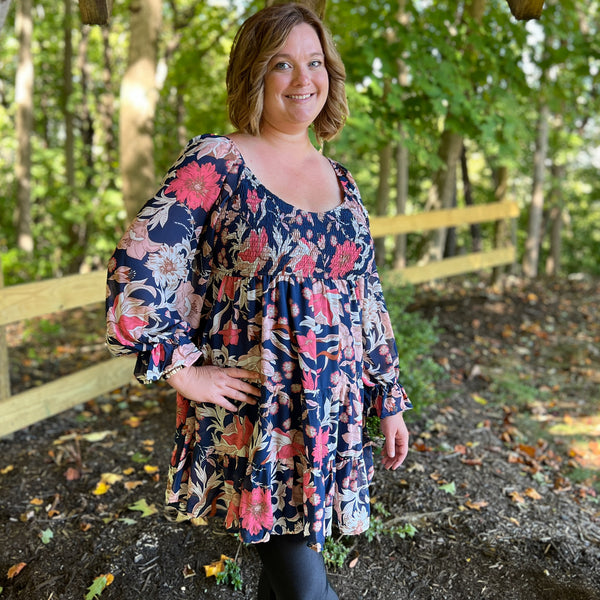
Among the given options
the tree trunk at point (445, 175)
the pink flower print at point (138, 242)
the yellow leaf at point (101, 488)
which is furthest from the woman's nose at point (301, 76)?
the tree trunk at point (445, 175)

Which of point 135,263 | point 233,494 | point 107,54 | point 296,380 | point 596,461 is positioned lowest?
point 596,461

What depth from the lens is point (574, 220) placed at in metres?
16.4

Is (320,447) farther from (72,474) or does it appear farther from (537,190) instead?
(537,190)

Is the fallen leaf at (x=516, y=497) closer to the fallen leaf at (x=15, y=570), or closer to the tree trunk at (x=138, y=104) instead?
the fallen leaf at (x=15, y=570)

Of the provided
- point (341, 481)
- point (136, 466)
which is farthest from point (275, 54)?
point (136, 466)

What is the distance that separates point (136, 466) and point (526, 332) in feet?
13.9

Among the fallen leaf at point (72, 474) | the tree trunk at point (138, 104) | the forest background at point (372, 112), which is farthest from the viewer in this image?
the tree trunk at point (138, 104)

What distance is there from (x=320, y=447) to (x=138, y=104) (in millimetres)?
4093

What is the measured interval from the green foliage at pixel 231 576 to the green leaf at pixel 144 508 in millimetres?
532

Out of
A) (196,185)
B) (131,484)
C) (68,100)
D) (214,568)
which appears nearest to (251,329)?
(196,185)

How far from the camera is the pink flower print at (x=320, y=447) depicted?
150 centimetres

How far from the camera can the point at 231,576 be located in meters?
2.47

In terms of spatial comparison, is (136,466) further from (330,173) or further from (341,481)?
(330,173)

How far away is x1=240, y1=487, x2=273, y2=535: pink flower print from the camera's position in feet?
4.96
